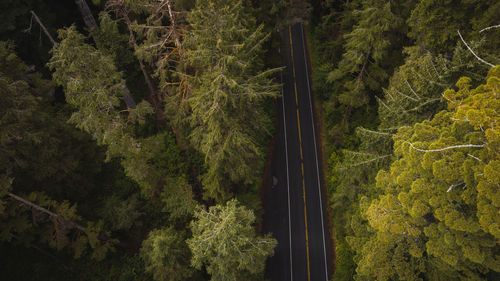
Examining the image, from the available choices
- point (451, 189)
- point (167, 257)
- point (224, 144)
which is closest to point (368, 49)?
point (224, 144)

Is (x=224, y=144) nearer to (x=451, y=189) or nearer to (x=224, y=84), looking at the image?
(x=224, y=84)

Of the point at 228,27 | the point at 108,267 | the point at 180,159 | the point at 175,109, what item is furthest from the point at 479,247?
the point at 108,267

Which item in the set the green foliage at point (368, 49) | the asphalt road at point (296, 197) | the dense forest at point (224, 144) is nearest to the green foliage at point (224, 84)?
the dense forest at point (224, 144)

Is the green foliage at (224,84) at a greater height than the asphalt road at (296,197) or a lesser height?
greater

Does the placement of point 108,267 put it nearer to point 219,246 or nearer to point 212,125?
point 219,246

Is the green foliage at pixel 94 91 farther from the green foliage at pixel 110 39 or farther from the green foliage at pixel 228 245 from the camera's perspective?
the green foliage at pixel 228 245

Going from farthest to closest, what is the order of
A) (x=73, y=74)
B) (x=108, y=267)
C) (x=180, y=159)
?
(x=180, y=159)
(x=108, y=267)
(x=73, y=74)
